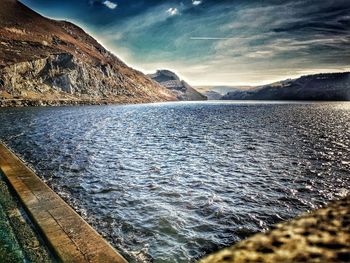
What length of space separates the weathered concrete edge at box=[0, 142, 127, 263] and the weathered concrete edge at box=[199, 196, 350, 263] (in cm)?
665

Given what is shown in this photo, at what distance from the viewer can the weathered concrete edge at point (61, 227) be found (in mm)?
7383

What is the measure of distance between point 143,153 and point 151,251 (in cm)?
1697

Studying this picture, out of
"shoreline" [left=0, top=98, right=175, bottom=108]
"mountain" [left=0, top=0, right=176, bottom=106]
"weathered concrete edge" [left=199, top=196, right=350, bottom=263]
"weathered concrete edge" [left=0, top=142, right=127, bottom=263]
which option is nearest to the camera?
"weathered concrete edge" [left=199, top=196, right=350, bottom=263]

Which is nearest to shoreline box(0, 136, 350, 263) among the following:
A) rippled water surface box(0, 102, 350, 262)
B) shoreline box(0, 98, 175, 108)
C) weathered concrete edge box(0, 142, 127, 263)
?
weathered concrete edge box(0, 142, 127, 263)

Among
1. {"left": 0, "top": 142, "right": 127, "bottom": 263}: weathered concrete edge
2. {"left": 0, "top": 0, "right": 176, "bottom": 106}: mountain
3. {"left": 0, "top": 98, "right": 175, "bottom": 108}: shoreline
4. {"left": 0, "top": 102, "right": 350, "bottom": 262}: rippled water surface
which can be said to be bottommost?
{"left": 0, "top": 102, "right": 350, "bottom": 262}: rippled water surface

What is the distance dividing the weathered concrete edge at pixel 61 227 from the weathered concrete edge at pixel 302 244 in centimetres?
665

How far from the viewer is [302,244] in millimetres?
1247

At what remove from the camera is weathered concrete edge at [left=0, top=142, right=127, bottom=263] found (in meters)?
7.38

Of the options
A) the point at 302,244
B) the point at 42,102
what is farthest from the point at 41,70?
the point at 302,244

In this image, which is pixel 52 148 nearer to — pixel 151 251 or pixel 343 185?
pixel 151 251

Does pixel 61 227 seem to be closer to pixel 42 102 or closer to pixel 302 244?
pixel 302 244

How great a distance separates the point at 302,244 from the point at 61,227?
29.4 feet

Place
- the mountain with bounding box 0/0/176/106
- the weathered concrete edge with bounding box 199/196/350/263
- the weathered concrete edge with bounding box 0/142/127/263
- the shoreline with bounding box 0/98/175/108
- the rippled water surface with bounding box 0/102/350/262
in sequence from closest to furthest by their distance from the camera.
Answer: the weathered concrete edge with bounding box 199/196/350/263
the weathered concrete edge with bounding box 0/142/127/263
the rippled water surface with bounding box 0/102/350/262
the shoreline with bounding box 0/98/175/108
the mountain with bounding box 0/0/176/106

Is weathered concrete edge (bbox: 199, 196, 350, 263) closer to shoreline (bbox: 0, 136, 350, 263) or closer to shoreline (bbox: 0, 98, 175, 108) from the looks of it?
shoreline (bbox: 0, 136, 350, 263)
